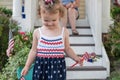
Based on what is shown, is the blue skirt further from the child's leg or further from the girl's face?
the child's leg

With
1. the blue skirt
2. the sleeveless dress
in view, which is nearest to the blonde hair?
the sleeveless dress

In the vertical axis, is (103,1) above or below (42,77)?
above

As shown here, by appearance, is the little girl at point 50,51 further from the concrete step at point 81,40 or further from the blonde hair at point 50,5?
the concrete step at point 81,40

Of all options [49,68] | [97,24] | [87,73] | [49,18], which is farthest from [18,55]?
[49,18]

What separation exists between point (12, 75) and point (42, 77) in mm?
2506

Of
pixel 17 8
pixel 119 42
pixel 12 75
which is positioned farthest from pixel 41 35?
pixel 17 8

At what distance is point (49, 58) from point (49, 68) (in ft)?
0.38

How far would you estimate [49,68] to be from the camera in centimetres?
440

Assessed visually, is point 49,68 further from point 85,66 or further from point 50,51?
point 85,66

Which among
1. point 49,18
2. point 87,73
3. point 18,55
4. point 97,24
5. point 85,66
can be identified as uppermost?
point 49,18

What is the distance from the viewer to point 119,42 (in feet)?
25.3

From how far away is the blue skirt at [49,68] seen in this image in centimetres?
439

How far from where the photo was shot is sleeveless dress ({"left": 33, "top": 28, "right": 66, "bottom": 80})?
438 cm

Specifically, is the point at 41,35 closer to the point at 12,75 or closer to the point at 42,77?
the point at 42,77
